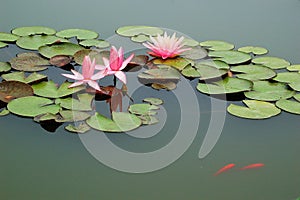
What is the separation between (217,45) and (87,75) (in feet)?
2.32

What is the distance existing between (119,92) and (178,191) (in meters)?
0.58

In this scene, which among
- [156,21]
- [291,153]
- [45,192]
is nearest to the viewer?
[45,192]

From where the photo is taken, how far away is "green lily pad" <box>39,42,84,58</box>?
7.11 ft

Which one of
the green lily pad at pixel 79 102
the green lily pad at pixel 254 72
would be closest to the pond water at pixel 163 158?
the green lily pad at pixel 79 102

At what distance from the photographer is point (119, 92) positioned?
77.1 inches

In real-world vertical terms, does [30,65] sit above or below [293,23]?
below

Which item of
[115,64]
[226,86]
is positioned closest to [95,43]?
[115,64]

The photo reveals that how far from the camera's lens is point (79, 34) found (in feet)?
7.77

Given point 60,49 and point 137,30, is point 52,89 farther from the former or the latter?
point 137,30

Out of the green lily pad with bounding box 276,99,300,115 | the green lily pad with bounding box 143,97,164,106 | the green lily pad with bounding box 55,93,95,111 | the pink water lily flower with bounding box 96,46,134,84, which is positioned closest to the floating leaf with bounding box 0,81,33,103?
the green lily pad with bounding box 55,93,95,111

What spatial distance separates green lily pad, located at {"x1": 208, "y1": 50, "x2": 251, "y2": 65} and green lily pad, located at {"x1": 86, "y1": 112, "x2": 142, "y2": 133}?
2.07 ft

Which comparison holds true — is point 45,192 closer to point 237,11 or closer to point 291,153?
point 291,153

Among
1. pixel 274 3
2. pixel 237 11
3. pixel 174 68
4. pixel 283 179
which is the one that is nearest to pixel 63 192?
pixel 283 179

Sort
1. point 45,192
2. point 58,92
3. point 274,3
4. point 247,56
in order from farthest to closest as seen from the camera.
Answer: point 274,3, point 247,56, point 58,92, point 45,192
